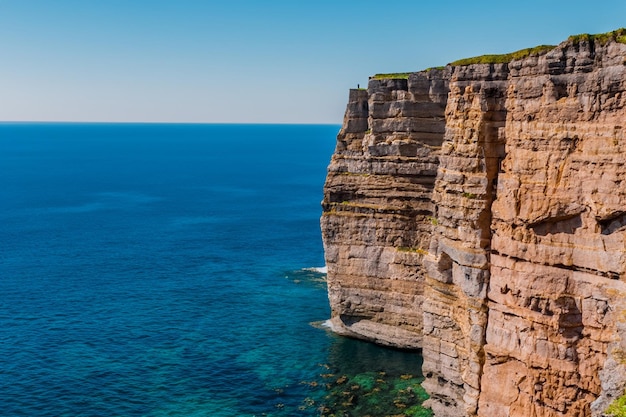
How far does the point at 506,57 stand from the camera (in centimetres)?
3812

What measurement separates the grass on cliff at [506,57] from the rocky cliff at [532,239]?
178 mm

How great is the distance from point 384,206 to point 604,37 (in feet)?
97.9

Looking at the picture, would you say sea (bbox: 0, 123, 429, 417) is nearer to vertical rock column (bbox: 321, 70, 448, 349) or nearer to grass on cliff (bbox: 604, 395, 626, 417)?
vertical rock column (bbox: 321, 70, 448, 349)

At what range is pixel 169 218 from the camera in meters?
130

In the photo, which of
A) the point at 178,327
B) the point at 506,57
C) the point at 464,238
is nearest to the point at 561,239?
the point at 464,238

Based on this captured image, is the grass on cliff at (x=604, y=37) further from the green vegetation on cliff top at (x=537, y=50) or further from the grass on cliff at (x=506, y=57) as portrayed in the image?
the grass on cliff at (x=506, y=57)

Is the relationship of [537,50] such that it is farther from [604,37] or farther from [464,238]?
[464,238]

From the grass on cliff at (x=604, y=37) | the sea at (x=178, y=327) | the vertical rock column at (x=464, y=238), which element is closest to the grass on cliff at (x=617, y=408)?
the vertical rock column at (x=464, y=238)

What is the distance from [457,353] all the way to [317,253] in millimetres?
58622

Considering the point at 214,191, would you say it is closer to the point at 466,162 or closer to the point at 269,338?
the point at 269,338

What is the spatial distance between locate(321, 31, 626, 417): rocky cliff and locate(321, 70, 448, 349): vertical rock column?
1173 centimetres

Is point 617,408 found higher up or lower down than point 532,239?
lower down

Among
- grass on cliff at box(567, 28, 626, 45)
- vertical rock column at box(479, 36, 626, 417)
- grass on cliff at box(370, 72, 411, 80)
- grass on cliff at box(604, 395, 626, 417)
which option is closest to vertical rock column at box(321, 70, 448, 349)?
grass on cliff at box(370, 72, 411, 80)

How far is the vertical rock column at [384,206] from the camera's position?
57688 mm
